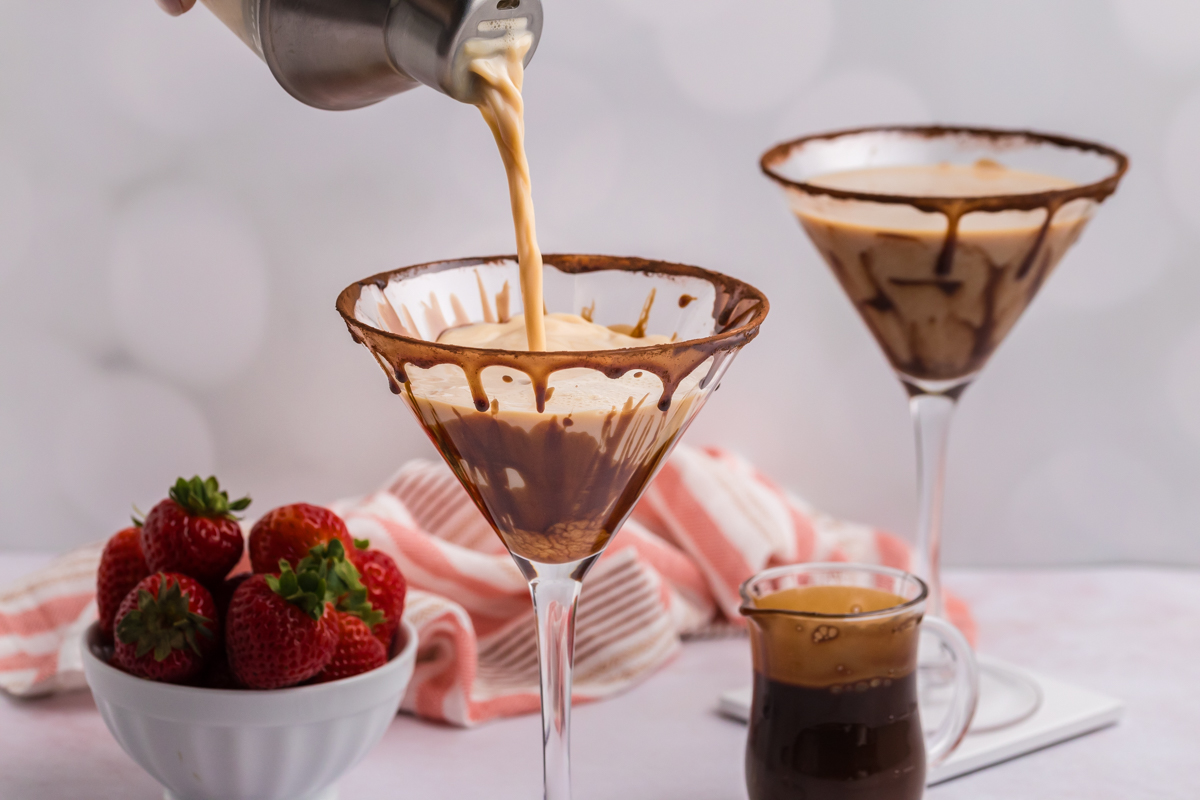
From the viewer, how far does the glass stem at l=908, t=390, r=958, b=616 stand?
4.14ft

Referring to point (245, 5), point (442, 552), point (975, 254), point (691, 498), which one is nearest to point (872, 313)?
point (975, 254)

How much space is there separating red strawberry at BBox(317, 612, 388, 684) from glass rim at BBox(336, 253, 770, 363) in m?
0.24

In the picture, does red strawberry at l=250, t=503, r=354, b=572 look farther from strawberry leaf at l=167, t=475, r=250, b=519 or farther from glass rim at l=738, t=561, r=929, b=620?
glass rim at l=738, t=561, r=929, b=620

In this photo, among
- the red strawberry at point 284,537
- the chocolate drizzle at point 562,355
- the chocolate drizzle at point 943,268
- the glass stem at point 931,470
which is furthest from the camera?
the glass stem at point 931,470

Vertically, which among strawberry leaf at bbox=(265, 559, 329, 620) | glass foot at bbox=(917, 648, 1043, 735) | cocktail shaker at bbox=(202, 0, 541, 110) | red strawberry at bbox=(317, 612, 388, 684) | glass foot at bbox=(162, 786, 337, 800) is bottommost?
glass foot at bbox=(917, 648, 1043, 735)

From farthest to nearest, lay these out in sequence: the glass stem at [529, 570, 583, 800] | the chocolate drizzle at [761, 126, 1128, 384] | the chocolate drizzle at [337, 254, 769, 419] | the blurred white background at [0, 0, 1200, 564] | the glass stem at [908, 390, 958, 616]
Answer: the blurred white background at [0, 0, 1200, 564] → the glass stem at [908, 390, 958, 616] → the chocolate drizzle at [761, 126, 1128, 384] → the glass stem at [529, 570, 583, 800] → the chocolate drizzle at [337, 254, 769, 419]

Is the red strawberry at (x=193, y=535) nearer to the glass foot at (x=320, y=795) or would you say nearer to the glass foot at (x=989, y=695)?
the glass foot at (x=320, y=795)

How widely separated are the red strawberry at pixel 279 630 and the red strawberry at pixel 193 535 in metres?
0.07

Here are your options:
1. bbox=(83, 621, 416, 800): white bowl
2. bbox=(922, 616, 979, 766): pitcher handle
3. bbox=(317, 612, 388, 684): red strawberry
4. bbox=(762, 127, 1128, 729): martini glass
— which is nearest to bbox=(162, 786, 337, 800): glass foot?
bbox=(83, 621, 416, 800): white bowl

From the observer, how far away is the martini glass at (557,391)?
745 millimetres

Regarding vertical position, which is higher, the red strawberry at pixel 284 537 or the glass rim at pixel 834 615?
the red strawberry at pixel 284 537

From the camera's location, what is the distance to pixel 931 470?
1276mm

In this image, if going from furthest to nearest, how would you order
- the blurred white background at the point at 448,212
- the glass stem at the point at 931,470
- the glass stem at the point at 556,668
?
the blurred white background at the point at 448,212 → the glass stem at the point at 931,470 → the glass stem at the point at 556,668

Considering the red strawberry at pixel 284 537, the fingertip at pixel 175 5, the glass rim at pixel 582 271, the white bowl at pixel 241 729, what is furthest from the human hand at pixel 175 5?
the white bowl at pixel 241 729
